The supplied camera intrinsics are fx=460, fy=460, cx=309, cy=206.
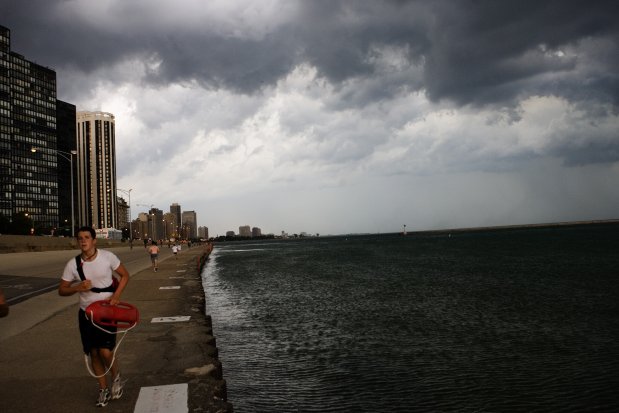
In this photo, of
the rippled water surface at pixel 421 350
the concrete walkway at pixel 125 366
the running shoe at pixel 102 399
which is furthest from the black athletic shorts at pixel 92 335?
the rippled water surface at pixel 421 350

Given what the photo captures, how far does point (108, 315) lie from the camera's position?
529cm

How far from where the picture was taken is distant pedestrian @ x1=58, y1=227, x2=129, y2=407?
5406mm

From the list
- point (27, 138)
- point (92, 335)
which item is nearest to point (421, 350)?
point (92, 335)

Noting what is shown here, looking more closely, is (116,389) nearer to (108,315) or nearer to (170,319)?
(108,315)

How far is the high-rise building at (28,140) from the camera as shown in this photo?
163375mm

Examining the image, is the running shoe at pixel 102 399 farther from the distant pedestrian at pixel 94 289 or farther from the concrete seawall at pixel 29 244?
the concrete seawall at pixel 29 244

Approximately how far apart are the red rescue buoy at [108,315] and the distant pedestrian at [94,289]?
0.10 meters

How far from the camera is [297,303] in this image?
21250mm

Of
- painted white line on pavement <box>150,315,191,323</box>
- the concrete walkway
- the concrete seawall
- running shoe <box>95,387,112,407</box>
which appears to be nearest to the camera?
running shoe <box>95,387,112,407</box>

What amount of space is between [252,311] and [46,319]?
8.43 meters

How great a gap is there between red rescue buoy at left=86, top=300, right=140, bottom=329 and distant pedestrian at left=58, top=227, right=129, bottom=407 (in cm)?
10

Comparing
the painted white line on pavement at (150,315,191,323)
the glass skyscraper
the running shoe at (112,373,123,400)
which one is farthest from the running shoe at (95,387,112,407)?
the glass skyscraper

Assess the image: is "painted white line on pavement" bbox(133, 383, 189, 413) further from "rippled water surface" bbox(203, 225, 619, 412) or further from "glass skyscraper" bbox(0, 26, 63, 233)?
"glass skyscraper" bbox(0, 26, 63, 233)

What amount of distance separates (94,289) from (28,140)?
639 ft
